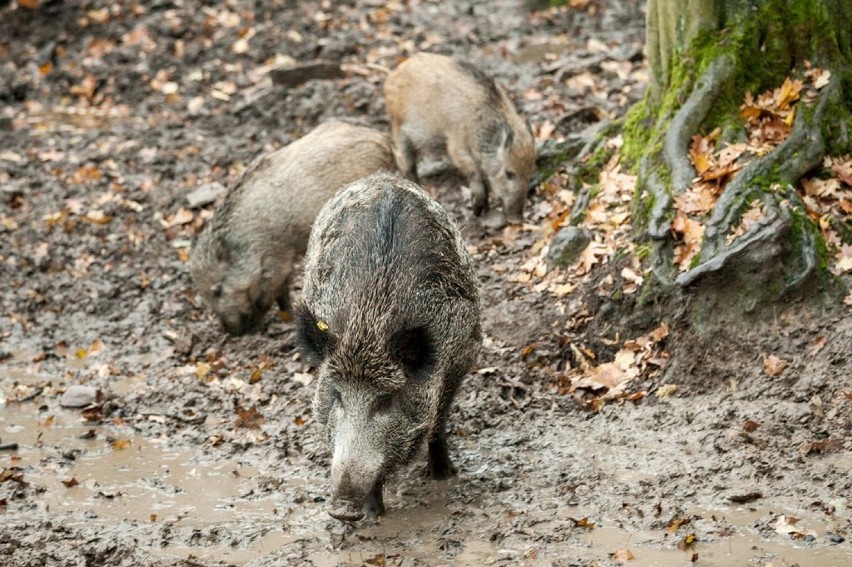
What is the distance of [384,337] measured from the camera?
16.6 ft

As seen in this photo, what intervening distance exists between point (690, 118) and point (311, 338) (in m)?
2.72

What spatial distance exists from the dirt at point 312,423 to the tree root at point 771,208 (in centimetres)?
23

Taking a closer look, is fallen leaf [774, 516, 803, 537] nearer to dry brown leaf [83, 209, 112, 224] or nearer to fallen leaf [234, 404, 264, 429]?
fallen leaf [234, 404, 264, 429]

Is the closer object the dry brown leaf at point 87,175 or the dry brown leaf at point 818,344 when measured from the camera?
the dry brown leaf at point 818,344

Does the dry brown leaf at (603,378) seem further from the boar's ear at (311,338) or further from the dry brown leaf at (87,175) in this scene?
the dry brown leaf at (87,175)

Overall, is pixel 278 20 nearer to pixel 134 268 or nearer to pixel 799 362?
pixel 134 268

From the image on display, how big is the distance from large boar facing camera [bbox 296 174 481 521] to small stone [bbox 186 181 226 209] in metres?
4.12

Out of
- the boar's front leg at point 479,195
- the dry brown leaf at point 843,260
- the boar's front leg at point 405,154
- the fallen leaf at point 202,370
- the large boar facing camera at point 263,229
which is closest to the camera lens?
the dry brown leaf at point 843,260

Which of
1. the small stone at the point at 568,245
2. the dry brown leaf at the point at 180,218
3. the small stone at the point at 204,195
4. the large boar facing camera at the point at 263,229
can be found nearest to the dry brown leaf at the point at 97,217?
the dry brown leaf at the point at 180,218

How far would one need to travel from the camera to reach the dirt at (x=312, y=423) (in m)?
4.99

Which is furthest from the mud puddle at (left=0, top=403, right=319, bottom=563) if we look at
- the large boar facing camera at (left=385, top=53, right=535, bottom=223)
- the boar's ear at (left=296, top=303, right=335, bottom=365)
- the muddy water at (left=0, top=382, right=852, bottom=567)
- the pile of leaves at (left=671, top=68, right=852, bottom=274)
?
the large boar facing camera at (left=385, top=53, right=535, bottom=223)

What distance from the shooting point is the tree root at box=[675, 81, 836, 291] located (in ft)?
19.2

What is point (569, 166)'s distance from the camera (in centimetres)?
897

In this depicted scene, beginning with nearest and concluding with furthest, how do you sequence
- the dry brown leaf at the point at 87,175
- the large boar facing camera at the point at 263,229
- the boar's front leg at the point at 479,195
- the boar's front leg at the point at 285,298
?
the large boar facing camera at the point at 263,229, the boar's front leg at the point at 285,298, the boar's front leg at the point at 479,195, the dry brown leaf at the point at 87,175
